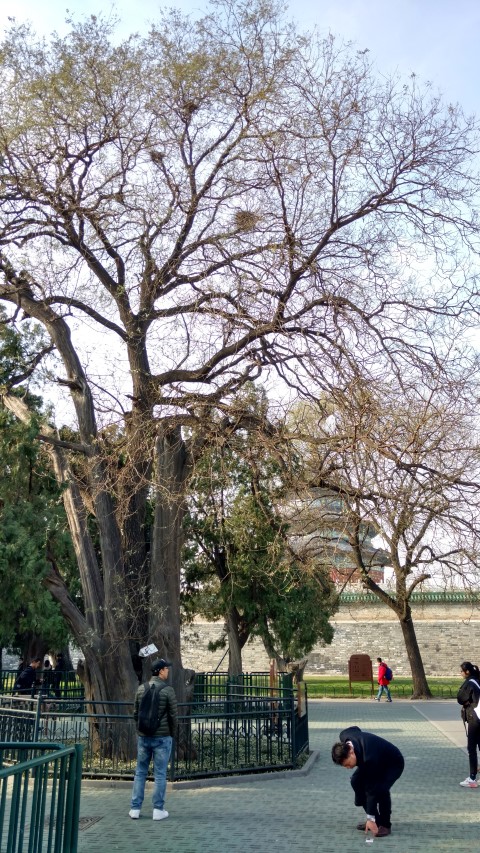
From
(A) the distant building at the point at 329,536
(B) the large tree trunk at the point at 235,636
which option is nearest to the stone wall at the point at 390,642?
(A) the distant building at the point at 329,536

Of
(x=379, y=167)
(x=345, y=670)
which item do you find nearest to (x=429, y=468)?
(x=379, y=167)

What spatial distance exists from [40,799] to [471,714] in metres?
7.21

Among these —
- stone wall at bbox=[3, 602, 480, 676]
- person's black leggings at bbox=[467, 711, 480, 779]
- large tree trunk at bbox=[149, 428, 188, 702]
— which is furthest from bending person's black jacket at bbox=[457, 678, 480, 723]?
stone wall at bbox=[3, 602, 480, 676]

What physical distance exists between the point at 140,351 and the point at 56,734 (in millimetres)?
5998

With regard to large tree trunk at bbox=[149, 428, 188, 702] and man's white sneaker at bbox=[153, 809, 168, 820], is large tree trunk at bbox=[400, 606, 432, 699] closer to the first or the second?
large tree trunk at bbox=[149, 428, 188, 702]

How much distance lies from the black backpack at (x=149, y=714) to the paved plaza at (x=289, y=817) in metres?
0.91

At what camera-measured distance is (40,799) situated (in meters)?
5.62

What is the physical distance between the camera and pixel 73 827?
6168 millimetres

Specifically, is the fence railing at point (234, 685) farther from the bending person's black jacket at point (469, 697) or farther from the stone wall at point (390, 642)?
the stone wall at point (390, 642)

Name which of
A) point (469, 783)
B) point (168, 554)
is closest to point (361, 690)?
point (168, 554)

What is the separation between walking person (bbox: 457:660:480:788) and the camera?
1103 centimetres

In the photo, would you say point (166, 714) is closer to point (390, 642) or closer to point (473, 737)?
point (473, 737)

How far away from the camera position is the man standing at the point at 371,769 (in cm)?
812

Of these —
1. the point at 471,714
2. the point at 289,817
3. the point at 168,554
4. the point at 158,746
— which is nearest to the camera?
the point at 289,817
